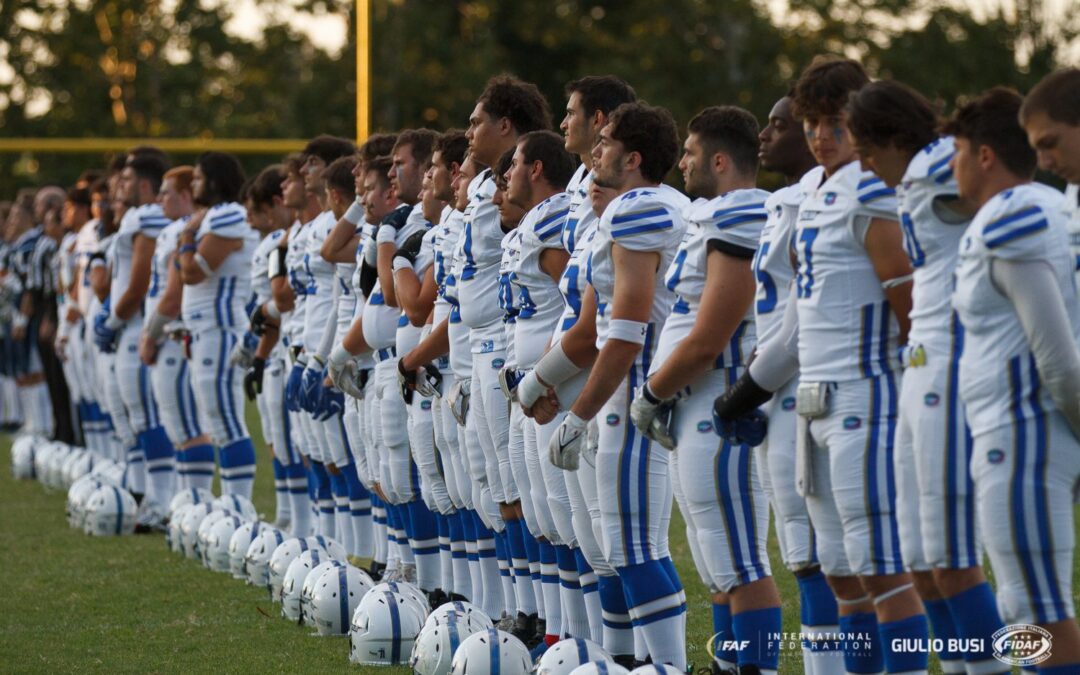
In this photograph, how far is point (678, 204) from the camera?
5277mm

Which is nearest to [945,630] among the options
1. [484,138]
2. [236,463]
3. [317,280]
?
[484,138]

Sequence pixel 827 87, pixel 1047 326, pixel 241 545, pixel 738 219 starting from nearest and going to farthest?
1. pixel 1047 326
2. pixel 827 87
3. pixel 738 219
4. pixel 241 545

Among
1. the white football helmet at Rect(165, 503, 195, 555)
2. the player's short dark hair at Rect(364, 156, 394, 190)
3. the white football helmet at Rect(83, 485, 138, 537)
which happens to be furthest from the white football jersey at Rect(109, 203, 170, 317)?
the player's short dark hair at Rect(364, 156, 394, 190)

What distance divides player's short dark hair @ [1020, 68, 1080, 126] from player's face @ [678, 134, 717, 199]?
4.51ft

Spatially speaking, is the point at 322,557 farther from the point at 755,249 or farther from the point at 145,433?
the point at 145,433

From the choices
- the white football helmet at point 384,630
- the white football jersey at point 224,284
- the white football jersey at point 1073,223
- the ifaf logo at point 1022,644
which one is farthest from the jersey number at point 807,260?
the white football jersey at point 224,284

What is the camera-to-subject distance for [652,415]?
4.95 m

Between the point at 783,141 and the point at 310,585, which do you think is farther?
the point at 310,585

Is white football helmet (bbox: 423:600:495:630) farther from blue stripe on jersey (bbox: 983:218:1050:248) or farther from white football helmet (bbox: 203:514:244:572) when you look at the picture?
white football helmet (bbox: 203:514:244:572)

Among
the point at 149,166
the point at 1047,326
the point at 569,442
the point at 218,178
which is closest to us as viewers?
the point at 1047,326

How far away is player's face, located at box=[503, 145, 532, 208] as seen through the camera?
5.96 m

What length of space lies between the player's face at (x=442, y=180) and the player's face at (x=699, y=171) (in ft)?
A: 6.40

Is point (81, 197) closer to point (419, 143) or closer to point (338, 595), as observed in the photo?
point (419, 143)

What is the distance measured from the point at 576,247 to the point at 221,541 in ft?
13.2
